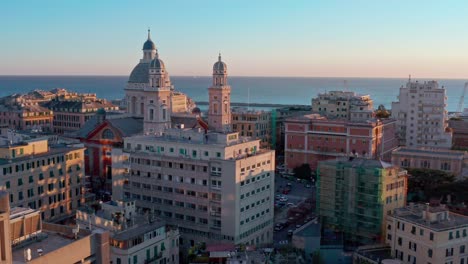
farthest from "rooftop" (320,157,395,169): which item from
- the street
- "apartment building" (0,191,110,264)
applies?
"apartment building" (0,191,110,264)

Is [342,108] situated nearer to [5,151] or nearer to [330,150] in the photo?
[330,150]

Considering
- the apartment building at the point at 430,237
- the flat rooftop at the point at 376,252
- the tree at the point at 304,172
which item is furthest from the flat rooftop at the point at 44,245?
the tree at the point at 304,172

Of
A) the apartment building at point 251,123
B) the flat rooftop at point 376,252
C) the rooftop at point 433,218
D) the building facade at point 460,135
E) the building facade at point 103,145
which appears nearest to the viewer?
the rooftop at point 433,218

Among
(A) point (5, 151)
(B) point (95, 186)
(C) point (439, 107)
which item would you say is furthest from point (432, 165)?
(A) point (5, 151)

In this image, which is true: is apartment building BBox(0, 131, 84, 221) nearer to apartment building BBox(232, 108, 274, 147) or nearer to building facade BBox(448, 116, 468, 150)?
apartment building BBox(232, 108, 274, 147)

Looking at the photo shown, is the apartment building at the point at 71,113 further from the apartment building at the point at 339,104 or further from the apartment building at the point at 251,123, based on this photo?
the apartment building at the point at 339,104

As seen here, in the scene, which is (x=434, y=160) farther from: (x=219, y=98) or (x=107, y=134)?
(x=107, y=134)

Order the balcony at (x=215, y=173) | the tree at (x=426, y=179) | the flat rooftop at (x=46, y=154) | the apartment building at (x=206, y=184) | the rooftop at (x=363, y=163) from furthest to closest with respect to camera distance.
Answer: the tree at (x=426, y=179) < the rooftop at (x=363, y=163) < the balcony at (x=215, y=173) < the apartment building at (x=206, y=184) < the flat rooftop at (x=46, y=154)
